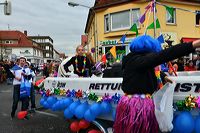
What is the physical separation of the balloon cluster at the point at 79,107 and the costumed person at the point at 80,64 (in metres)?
1.19

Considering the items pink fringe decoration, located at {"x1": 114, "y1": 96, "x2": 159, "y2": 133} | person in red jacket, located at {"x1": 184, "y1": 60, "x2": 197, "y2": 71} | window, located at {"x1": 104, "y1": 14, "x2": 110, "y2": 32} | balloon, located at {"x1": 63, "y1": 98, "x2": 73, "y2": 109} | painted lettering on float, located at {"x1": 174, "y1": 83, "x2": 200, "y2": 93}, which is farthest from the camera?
window, located at {"x1": 104, "y1": 14, "x2": 110, "y2": 32}

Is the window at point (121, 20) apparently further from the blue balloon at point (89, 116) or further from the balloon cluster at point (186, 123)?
the balloon cluster at point (186, 123)

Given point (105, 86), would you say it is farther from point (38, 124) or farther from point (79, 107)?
point (38, 124)

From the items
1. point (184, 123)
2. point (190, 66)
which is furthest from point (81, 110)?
point (190, 66)

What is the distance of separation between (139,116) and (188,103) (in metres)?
0.66

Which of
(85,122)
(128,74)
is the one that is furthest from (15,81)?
(128,74)

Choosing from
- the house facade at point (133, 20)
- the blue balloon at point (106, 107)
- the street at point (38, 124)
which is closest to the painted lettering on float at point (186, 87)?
the blue balloon at point (106, 107)

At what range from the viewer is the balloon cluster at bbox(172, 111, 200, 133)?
149 inches

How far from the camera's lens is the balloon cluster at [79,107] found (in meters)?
4.72

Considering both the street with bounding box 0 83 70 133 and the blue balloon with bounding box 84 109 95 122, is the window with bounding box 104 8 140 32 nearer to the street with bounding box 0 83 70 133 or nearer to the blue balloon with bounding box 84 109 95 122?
the street with bounding box 0 83 70 133

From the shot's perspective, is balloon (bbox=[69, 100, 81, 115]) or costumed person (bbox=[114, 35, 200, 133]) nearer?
costumed person (bbox=[114, 35, 200, 133])

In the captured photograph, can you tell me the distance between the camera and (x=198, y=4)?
26.1 m

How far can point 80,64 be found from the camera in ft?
23.2

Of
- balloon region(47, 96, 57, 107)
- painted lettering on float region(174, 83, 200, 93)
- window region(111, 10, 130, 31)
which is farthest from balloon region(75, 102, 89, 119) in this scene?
window region(111, 10, 130, 31)
